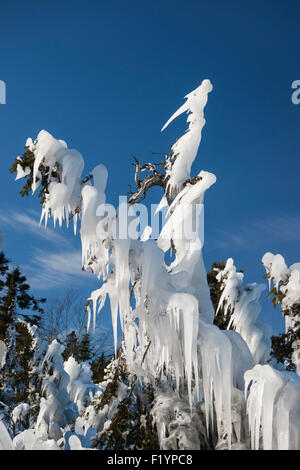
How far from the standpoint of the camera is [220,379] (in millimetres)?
3477

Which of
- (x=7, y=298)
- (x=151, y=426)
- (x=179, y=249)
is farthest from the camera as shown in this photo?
(x=7, y=298)

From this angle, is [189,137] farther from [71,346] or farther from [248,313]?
[71,346]

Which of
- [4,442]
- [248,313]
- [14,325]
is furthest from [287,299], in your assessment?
[14,325]

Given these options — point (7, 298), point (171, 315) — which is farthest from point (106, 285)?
point (7, 298)

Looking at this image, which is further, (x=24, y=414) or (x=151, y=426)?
(x=24, y=414)

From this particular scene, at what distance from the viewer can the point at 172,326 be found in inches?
146

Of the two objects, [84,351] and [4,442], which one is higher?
[84,351]

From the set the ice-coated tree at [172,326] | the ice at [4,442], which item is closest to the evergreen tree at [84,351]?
the ice-coated tree at [172,326]

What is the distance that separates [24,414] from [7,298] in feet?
25.3

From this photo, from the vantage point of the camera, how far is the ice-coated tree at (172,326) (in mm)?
3332

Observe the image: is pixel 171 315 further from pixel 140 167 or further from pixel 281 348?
pixel 281 348

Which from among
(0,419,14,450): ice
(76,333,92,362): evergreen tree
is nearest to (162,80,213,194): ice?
(0,419,14,450): ice

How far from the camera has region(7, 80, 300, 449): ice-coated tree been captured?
3.33 meters

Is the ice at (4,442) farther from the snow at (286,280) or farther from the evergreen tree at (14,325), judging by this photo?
the evergreen tree at (14,325)
